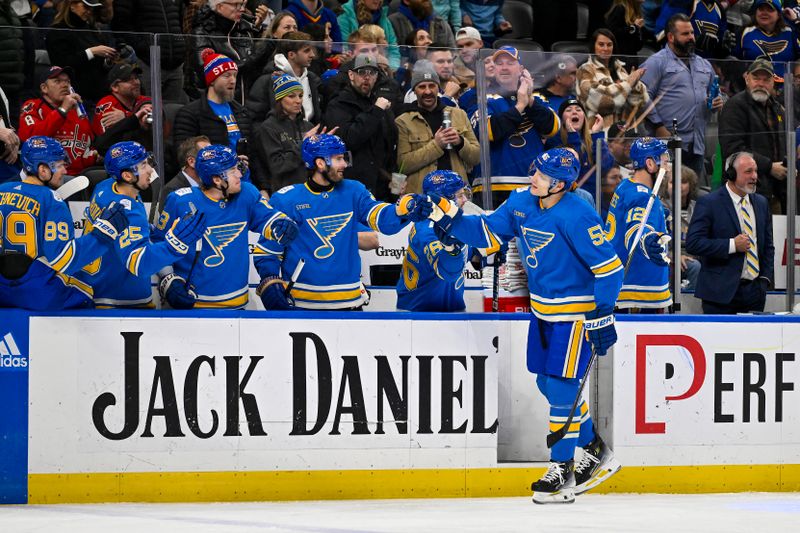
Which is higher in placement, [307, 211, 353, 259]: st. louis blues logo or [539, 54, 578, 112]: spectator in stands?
[539, 54, 578, 112]: spectator in stands

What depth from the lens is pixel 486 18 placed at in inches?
457

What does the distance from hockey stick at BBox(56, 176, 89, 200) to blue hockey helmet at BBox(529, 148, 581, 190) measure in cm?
253

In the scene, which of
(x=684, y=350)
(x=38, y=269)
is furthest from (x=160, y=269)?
(x=684, y=350)

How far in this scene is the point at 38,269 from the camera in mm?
6492

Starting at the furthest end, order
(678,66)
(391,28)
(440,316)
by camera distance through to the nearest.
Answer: (391,28) → (678,66) → (440,316)

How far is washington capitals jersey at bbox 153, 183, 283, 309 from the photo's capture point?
7.17m

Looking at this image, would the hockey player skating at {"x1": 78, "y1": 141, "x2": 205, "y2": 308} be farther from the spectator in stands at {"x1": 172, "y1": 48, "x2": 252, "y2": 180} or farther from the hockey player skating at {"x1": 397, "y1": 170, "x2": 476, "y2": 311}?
the hockey player skating at {"x1": 397, "y1": 170, "x2": 476, "y2": 311}

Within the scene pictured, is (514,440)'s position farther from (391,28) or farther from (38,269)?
(391,28)

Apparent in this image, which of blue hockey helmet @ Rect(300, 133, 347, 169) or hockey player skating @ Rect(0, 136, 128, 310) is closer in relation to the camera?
hockey player skating @ Rect(0, 136, 128, 310)

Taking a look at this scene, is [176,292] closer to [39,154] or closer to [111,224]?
[111,224]

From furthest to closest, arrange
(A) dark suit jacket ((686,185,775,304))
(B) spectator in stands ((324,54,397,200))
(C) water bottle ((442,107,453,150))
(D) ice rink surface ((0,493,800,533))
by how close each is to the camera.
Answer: (A) dark suit jacket ((686,185,775,304))
(C) water bottle ((442,107,453,150))
(B) spectator in stands ((324,54,397,200))
(D) ice rink surface ((0,493,800,533))

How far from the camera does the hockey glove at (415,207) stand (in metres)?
6.66

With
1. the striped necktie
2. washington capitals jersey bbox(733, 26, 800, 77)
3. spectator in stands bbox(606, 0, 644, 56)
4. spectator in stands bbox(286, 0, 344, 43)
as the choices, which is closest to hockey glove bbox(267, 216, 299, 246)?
spectator in stands bbox(286, 0, 344, 43)

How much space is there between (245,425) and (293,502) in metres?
0.46
